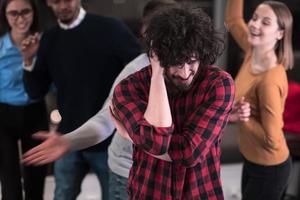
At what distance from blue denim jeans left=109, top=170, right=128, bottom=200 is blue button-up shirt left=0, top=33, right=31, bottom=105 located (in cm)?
63

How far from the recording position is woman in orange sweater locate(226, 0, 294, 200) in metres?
1.44

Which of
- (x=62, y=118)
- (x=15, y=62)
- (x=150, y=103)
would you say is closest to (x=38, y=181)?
(x=15, y=62)

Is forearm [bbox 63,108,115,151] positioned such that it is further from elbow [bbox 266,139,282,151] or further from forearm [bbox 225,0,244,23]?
forearm [bbox 225,0,244,23]

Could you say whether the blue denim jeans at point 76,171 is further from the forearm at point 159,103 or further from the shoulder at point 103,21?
the forearm at point 159,103

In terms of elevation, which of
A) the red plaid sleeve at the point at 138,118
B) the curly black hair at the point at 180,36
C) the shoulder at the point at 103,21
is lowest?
the red plaid sleeve at the point at 138,118

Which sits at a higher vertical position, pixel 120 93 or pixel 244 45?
pixel 120 93

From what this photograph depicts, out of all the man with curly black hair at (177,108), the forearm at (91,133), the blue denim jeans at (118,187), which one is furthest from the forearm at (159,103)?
the blue denim jeans at (118,187)

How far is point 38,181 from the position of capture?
190 centimetres

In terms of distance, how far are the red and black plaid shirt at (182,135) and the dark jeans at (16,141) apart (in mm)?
881

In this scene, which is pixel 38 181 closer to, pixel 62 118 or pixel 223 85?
pixel 62 118

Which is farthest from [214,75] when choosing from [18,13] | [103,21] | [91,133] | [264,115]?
[18,13]

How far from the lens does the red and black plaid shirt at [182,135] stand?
869 millimetres

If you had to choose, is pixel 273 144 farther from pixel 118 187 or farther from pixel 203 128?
pixel 203 128

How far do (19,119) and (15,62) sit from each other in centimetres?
23
